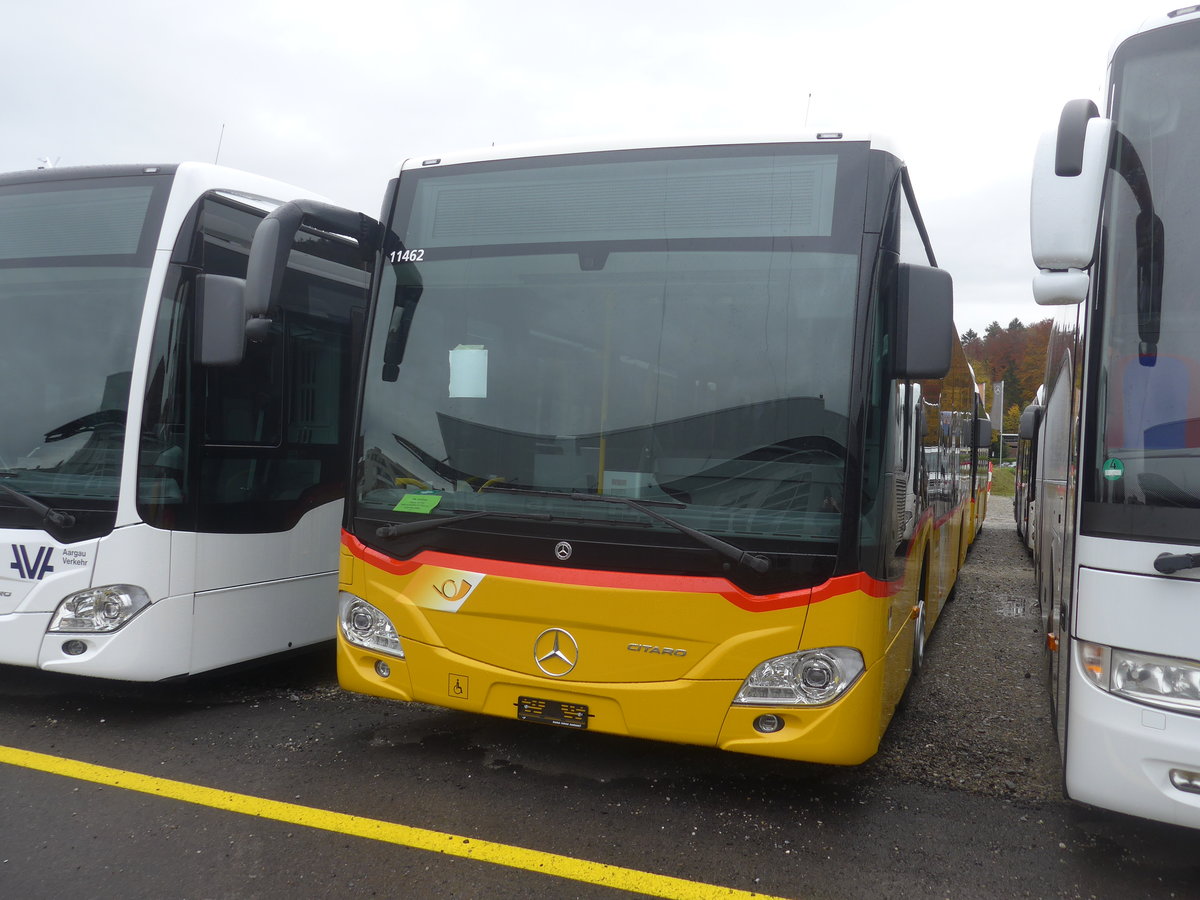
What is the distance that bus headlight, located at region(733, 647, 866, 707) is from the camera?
3.62 m

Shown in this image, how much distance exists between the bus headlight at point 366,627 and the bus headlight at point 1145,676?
9.08 feet

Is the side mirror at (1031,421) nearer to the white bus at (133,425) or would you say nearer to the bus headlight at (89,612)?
the white bus at (133,425)

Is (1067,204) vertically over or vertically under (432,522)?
over

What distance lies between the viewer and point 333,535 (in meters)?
6.07

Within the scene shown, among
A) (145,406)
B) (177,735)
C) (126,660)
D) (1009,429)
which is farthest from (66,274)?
(1009,429)

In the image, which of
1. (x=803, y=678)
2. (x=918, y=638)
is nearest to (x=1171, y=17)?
(x=803, y=678)

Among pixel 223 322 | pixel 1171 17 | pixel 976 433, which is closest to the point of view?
pixel 1171 17

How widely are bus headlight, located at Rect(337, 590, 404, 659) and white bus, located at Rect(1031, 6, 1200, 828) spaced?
2777mm

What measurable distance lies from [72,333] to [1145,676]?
5144 millimetres

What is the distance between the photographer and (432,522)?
4109mm

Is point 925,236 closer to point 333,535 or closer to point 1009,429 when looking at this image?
point 333,535

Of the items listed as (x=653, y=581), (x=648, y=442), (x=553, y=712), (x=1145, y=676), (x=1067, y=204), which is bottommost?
(x=553, y=712)

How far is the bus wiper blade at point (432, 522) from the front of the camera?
13.0 ft

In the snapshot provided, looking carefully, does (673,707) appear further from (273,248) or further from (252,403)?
(252,403)
